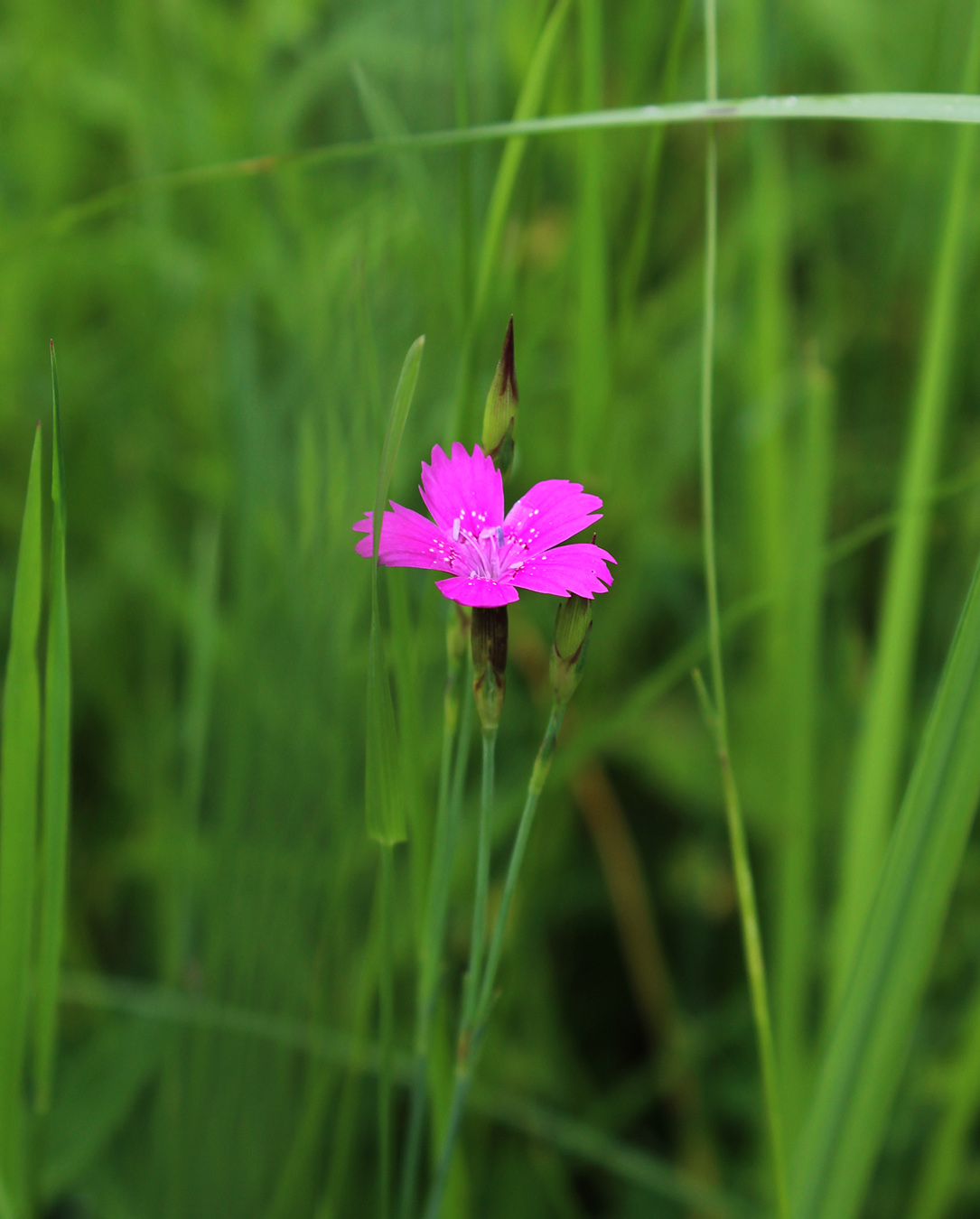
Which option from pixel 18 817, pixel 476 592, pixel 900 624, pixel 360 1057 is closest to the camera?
pixel 476 592

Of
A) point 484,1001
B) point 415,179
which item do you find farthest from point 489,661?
point 415,179

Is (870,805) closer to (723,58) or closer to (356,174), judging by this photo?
(356,174)

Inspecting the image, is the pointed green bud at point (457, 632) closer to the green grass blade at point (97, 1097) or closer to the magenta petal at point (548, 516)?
the magenta petal at point (548, 516)

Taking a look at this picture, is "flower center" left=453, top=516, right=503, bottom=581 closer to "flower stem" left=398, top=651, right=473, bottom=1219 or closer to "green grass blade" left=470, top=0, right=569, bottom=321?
"flower stem" left=398, top=651, right=473, bottom=1219

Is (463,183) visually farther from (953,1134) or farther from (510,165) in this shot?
Result: (953,1134)

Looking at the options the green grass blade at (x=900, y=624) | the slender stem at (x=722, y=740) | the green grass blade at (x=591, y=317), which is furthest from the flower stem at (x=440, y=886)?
Result: the green grass blade at (x=900, y=624)

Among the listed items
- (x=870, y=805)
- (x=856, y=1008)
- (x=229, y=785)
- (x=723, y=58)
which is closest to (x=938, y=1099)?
(x=870, y=805)
